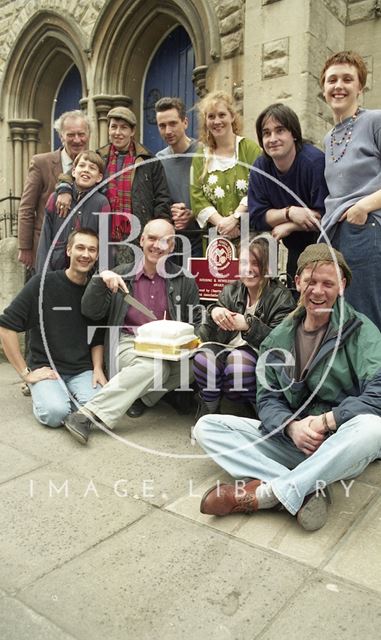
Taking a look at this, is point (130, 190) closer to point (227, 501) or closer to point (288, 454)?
point (288, 454)

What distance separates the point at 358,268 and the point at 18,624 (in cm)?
212

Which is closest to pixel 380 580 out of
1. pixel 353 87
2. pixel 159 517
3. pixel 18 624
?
pixel 159 517

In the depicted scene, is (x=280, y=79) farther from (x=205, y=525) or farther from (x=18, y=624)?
(x=18, y=624)

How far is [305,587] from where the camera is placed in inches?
69.5

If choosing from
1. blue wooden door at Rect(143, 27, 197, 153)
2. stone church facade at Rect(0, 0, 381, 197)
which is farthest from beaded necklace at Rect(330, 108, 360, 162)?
blue wooden door at Rect(143, 27, 197, 153)

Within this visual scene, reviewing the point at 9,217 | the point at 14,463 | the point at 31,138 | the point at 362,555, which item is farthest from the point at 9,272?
the point at 362,555

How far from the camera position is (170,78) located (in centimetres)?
692

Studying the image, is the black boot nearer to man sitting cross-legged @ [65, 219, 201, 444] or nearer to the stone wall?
man sitting cross-legged @ [65, 219, 201, 444]

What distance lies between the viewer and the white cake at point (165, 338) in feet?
10.3

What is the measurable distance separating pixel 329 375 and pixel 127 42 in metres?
5.96

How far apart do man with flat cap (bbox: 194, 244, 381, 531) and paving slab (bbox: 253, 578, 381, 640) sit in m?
0.36

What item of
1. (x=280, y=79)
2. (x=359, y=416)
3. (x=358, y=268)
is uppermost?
(x=280, y=79)

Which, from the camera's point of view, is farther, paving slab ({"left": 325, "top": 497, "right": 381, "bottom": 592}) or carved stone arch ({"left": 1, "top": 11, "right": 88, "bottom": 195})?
carved stone arch ({"left": 1, "top": 11, "right": 88, "bottom": 195})

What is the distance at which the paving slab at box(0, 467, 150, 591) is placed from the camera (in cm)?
192
